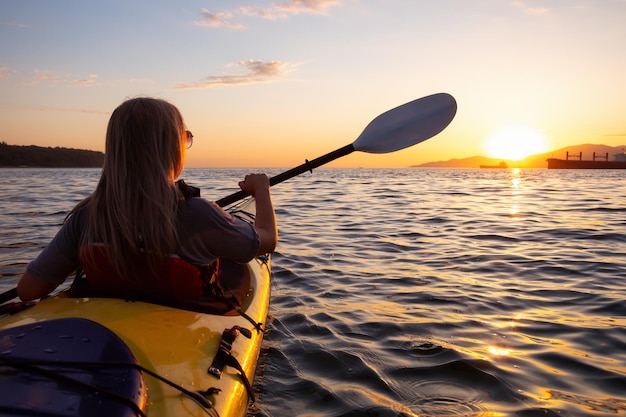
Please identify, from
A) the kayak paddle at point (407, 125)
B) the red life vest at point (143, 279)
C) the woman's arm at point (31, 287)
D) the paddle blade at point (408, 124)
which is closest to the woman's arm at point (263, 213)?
the red life vest at point (143, 279)

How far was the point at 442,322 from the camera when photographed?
13.9ft

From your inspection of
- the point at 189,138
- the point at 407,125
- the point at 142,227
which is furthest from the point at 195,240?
the point at 407,125

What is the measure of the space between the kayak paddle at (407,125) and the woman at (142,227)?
2314mm

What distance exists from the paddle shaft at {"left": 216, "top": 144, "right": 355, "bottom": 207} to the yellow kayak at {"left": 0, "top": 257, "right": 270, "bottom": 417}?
1296mm

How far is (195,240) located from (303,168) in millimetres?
1839

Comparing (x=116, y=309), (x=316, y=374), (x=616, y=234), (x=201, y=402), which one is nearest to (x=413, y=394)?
(x=316, y=374)

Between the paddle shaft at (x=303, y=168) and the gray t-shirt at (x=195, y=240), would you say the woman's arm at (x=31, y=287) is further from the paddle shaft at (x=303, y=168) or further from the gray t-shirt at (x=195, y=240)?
the paddle shaft at (x=303, y=168)

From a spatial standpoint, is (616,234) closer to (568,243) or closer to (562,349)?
(568,243)

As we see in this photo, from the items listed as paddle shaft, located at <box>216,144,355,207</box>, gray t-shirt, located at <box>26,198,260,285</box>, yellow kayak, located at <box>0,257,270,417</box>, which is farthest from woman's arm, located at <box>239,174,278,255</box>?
paddle shaft, located at <box>216,144,355,207</box>

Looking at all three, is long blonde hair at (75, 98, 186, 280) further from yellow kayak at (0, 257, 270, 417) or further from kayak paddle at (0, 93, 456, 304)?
kayak paddle at (0, 93, 456, 304)

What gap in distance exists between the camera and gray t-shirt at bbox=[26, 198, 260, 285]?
2186 mm

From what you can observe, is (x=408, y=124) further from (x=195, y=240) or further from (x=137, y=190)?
(x=137, y=190)

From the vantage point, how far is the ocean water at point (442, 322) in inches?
119

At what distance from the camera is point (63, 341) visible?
180 centimetres
